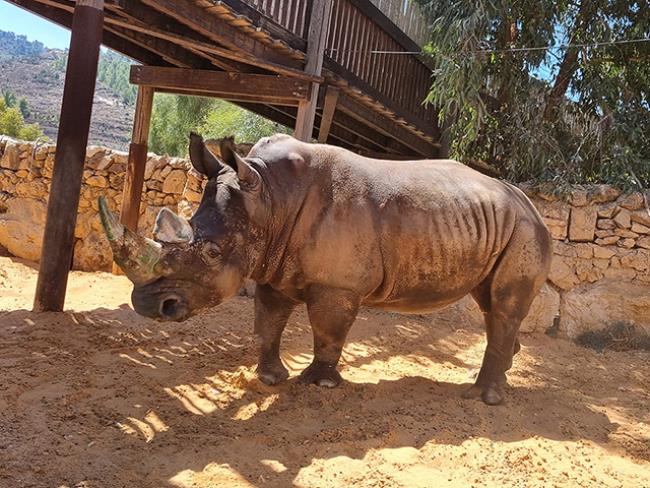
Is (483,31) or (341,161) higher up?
(483,31)

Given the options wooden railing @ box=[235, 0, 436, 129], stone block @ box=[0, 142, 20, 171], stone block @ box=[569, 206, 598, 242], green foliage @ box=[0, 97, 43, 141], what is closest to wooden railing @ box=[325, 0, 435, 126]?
wooden railing @ box=[235, 0, 436, 129]

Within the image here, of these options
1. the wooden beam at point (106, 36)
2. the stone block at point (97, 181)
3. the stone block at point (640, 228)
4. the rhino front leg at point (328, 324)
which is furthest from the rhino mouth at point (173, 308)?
the stone block at point (97, 181)

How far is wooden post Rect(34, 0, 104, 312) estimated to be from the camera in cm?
547

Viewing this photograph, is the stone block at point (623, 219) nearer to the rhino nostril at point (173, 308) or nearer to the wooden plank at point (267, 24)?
the wooden plank at point (267, 24)

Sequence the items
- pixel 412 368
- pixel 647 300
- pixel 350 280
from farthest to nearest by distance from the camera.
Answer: pixel 647 300
pixel 412 368
pixel 350 280

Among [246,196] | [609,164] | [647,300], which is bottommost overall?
[647,300]

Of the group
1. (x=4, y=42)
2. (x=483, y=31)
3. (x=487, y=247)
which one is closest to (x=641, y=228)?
(x=483, y=31)

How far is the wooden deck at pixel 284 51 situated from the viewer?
6.57m

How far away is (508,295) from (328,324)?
4.94 ft

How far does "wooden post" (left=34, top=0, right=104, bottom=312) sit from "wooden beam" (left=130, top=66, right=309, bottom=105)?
236cm

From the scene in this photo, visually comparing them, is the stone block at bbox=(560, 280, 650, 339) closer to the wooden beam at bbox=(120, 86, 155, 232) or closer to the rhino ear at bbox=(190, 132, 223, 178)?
the rhino ear at bbox=(190, 132, 223, 178)

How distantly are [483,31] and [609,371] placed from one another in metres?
4.97

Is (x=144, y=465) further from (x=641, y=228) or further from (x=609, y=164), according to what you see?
(x=609, y=164)

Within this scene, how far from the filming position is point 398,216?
4.36m
